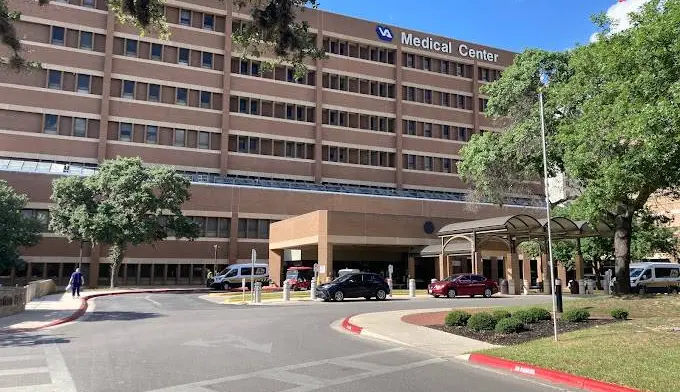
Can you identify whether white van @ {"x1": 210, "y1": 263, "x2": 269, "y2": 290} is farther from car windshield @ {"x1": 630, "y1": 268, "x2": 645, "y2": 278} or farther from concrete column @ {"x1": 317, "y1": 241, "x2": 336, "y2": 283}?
car windshield @ {"x1": 630, "y1": 268, "x2": 645, "y2": 278}

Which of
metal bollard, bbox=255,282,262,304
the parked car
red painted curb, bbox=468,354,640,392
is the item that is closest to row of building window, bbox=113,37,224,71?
the parked car

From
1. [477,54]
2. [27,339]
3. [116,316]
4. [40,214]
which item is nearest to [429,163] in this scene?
[477,54]

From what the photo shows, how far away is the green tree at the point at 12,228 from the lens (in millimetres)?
42562

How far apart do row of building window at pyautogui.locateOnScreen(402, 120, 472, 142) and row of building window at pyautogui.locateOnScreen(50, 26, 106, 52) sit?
112ft

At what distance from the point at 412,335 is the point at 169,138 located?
48025mm

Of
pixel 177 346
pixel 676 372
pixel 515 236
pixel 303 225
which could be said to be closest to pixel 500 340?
pixel 676 372

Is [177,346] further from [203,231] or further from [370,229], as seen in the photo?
[203,231]

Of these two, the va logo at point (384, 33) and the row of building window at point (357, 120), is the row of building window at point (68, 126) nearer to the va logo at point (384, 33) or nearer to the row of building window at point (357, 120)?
the row of building window at point (357, 120)

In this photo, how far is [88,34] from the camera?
56219mm

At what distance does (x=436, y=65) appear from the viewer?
73.0 meters

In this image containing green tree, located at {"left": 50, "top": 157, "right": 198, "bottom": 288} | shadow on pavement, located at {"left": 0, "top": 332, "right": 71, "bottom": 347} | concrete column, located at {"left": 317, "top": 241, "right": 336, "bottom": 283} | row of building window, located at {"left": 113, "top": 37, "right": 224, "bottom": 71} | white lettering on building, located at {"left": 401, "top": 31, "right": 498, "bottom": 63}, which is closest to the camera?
shadow on pavement, located at {"left": 0, "top": 332, "right": 71, "bottom": 347}

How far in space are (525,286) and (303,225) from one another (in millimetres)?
17679

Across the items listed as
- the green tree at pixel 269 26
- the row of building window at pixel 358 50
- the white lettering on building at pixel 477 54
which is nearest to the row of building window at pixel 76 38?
the row of building window at pixel 358 50

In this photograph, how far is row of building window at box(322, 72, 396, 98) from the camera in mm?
66125
